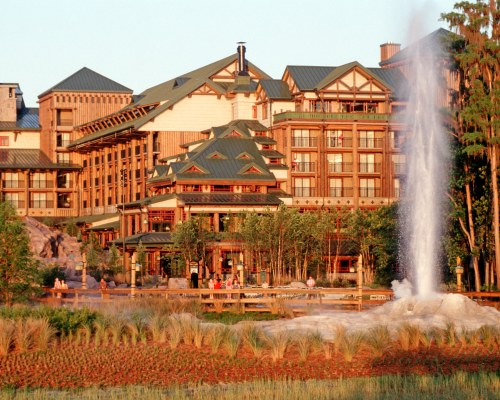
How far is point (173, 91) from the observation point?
122 meters

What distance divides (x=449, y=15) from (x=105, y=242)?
5692cm

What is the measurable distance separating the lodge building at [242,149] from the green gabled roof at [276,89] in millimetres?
104

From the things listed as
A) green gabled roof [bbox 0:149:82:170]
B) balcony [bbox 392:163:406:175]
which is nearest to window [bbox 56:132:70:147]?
green gabled roof [bbox 0:149:82:170]

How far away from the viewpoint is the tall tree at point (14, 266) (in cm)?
5947

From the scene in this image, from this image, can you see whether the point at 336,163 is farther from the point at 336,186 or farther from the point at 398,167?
the point at 398,167

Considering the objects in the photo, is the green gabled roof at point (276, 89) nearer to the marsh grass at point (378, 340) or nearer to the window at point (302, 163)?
the window at point (302, 163)

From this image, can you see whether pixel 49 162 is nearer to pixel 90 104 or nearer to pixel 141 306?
pixel 90 104

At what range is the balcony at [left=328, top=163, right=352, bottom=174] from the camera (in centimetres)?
10706

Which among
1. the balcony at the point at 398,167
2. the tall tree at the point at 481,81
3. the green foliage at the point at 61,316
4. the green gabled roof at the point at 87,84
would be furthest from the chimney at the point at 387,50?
the green foliage at the point at 61,316

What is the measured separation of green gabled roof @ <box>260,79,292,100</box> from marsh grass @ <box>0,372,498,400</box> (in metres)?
73.8

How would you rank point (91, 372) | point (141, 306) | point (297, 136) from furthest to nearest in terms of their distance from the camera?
point (297, 136), point (141, 306), point (91, 372)

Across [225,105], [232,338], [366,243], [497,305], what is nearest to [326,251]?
[366,243]

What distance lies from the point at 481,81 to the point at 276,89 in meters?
44.4

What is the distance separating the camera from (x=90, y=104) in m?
138
